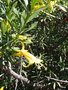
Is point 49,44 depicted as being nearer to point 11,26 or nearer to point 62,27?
point 62,27

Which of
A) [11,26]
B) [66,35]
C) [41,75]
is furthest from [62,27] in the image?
[11,26]

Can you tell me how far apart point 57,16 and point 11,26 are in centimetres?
108

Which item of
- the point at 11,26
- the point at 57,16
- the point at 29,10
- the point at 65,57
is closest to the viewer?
the point at 29,10

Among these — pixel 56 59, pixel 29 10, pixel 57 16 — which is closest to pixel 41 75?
pixel 56 59

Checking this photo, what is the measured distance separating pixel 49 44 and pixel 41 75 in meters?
0.38

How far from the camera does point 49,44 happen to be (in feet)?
8.65

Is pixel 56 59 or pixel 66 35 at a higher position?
pixel 66 35

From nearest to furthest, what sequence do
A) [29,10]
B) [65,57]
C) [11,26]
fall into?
[29,10] → [11,26] → [65,57]

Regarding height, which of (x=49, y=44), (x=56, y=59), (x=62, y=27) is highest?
(x=62, y=27)

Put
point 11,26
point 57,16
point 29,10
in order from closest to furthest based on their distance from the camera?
1. point 29,10
2. point 11,26
3. point 57,16

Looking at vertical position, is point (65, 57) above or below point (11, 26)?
below

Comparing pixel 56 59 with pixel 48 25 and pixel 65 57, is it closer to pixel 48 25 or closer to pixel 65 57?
pixel 65 57

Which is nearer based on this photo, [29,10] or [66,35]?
[29,10]

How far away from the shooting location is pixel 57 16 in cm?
240
